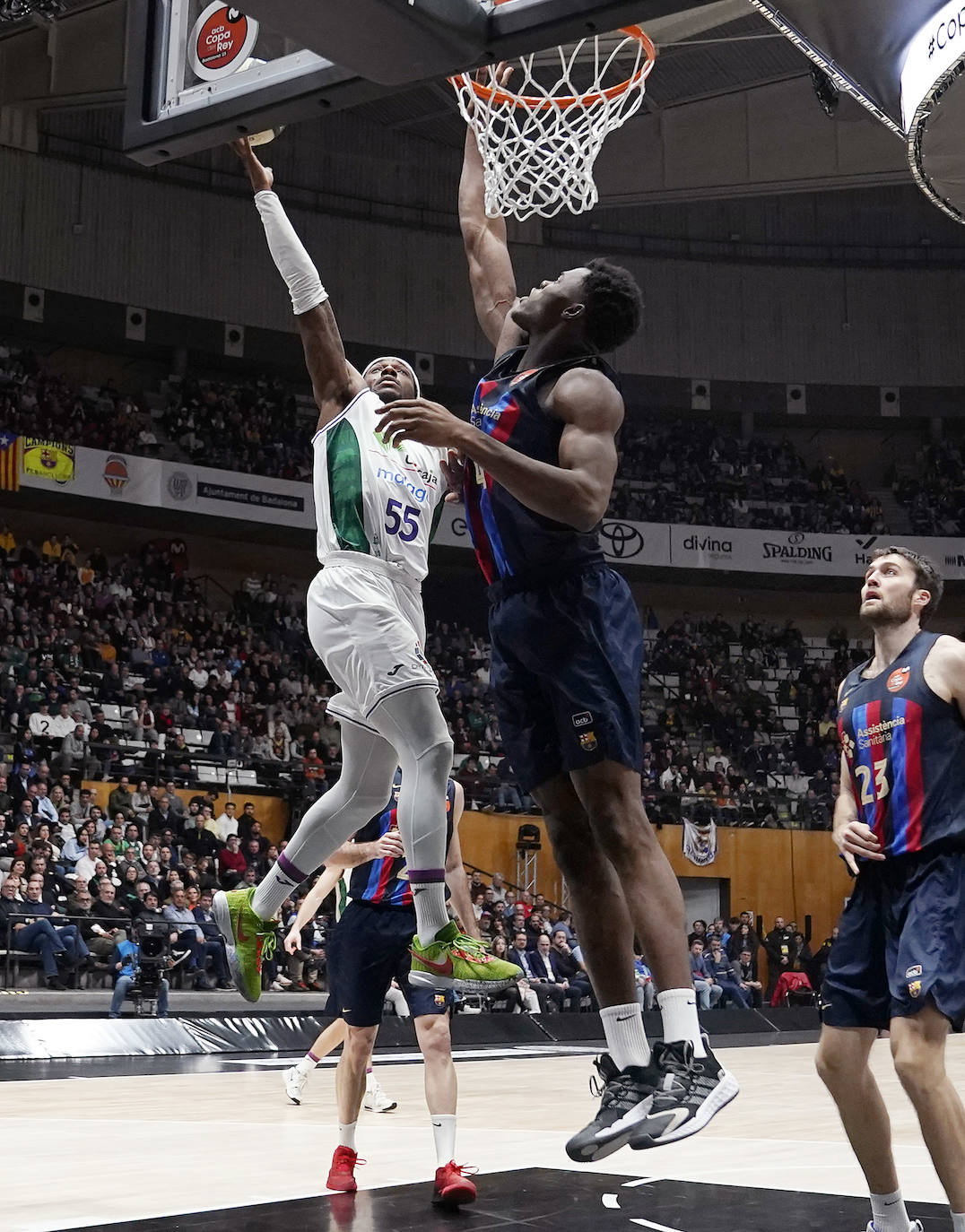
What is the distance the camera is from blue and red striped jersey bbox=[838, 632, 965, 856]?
4746 millimetres

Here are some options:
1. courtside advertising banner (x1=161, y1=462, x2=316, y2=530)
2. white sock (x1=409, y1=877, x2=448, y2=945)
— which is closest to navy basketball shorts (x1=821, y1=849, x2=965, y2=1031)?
white sock (x1=409, y1=877, x2=448, y2=945)

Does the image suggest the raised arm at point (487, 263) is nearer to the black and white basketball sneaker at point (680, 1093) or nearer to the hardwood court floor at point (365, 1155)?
the black and white basketball sneaker at point (680, 1093)

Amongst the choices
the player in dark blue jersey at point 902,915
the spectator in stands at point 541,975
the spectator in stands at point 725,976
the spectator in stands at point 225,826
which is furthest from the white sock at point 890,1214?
the spectator in stands at point 725,976

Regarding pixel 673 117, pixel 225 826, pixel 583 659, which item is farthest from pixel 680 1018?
pixel 673 117

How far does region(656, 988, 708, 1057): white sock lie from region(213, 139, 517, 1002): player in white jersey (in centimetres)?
59

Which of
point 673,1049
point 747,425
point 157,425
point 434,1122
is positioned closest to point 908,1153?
point 434,1122

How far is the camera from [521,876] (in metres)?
23.5

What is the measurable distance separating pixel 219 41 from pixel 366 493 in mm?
1637

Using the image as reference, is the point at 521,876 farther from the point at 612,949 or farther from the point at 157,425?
the point at 612,949

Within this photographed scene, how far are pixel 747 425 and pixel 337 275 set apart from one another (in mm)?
10759

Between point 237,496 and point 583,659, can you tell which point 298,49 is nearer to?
point 583,659

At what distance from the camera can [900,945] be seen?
461cm

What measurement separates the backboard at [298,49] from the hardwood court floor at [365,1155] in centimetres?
387

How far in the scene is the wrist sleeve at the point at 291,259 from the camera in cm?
518
